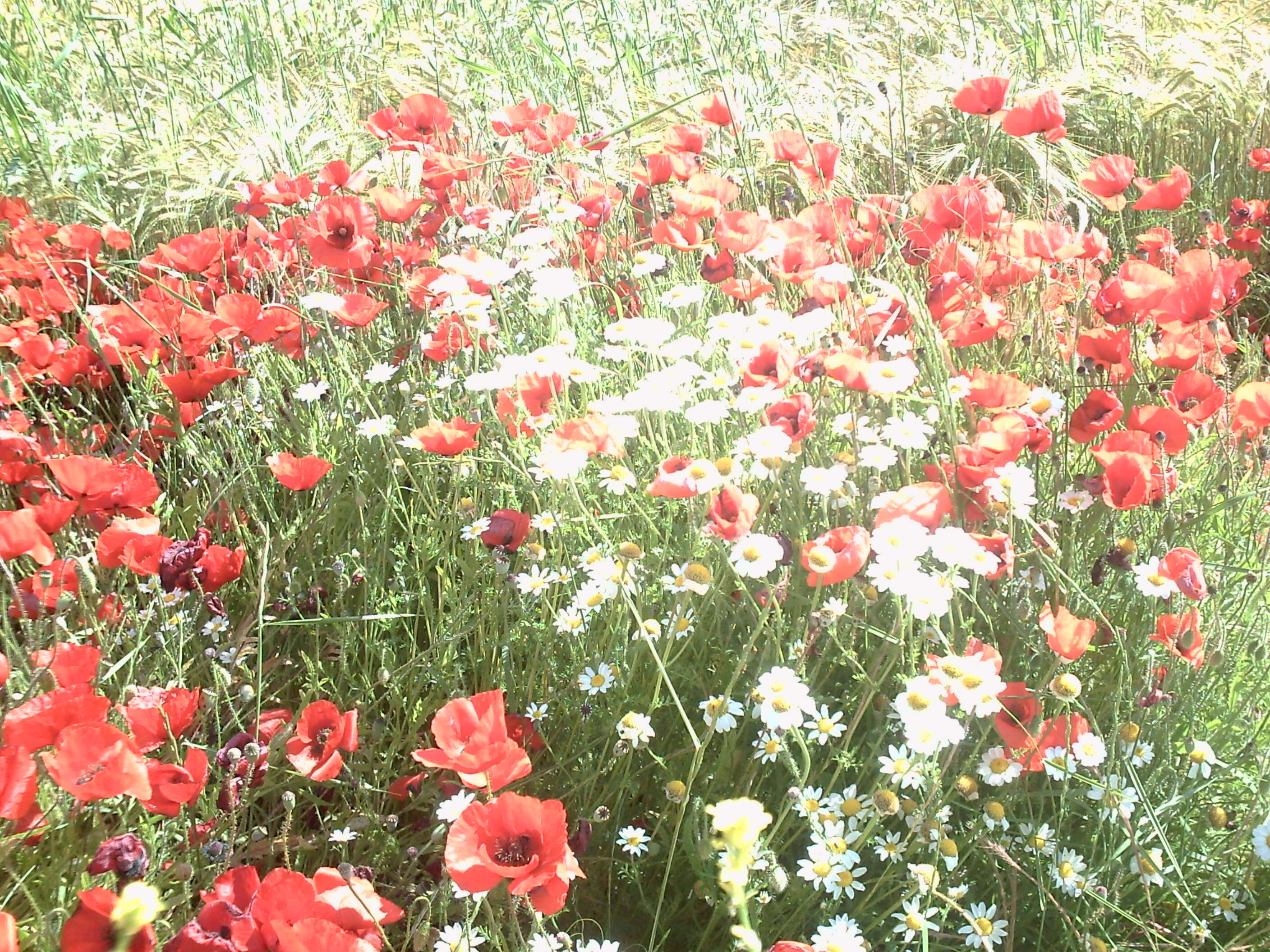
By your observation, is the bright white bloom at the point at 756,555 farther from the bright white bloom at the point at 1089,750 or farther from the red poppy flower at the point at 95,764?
the red poppy flower at the point at 95,764

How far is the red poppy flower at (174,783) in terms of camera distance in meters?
1.16

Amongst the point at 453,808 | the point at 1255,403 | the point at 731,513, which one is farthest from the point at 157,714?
the point at 1255,403

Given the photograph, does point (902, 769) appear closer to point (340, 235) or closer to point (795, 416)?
point (795, 416)

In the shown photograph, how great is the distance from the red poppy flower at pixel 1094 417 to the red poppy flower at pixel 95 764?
1.31 m

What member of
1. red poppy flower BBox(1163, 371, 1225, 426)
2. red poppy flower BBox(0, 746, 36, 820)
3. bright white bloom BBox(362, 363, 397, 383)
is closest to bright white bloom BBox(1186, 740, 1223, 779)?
red poppy flower BBox(1163, 371, 1225, 426)

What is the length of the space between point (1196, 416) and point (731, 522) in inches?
31.8

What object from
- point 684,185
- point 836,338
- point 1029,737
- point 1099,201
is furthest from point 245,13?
point 1029,737

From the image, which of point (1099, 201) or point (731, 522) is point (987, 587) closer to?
point (731, 522)

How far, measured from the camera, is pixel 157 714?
1.28 meters

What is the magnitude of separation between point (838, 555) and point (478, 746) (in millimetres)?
469

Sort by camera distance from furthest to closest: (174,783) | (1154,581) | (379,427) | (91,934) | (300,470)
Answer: (379,427), (300,470), (1154,581), (174,783), (91,934)

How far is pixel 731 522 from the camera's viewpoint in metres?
1.32

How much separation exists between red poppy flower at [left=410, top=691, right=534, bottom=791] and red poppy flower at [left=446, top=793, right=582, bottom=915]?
0.13 feet

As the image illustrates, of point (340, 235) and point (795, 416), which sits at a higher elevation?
point (340, 235)
